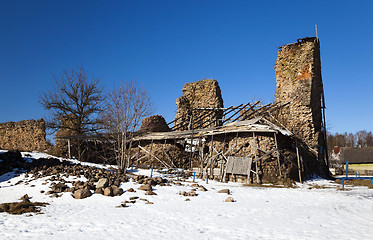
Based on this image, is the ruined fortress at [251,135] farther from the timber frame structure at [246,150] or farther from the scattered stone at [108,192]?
the scattered stone at [108,192]

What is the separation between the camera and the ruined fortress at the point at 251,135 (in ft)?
50.1

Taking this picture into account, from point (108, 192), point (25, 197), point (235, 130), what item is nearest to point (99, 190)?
point (108, 192)

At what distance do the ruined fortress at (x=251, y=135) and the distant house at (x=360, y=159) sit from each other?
16.2 meters

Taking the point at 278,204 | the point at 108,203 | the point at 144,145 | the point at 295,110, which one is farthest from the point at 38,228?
the point at 295,110

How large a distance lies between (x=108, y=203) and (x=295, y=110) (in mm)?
15836

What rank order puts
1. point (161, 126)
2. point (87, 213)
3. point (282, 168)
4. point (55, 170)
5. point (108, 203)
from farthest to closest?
point (161, 126) → point (282, 168) → point (55, 170) → point (108, 203) → point (87, 213)

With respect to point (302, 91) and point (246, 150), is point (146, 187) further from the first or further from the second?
point (302, 91)

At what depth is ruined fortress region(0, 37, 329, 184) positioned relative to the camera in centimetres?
1527

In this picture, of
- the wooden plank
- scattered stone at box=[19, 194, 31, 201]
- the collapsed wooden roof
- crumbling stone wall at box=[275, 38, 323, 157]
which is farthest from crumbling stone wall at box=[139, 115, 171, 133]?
scattered stone at box=[19, 194, 31, 201]

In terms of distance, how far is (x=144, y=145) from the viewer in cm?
2162

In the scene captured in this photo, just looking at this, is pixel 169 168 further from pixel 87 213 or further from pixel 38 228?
pixel 38 228

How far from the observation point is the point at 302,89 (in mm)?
20344

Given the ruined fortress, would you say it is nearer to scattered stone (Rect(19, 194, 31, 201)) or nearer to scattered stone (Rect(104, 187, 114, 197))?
scattered stone (Rect(104, 187, 114, 197))

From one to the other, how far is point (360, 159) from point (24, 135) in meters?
38.3
